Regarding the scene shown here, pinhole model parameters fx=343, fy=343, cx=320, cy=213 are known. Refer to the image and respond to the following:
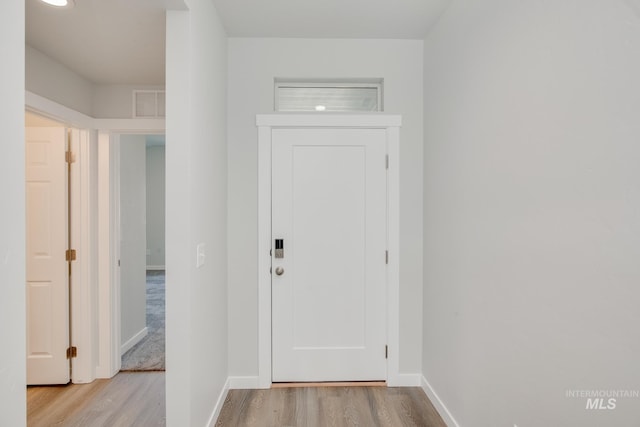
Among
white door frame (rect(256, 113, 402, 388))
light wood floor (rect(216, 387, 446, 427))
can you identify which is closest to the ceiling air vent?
white door frame (rect(256, 113, 402, 388))

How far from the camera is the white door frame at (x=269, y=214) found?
2623 millimetres

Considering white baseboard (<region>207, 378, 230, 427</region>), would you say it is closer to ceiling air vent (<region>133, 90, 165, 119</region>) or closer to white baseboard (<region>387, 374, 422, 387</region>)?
white baseboard (<region>387, 374, 422, 387</region>)

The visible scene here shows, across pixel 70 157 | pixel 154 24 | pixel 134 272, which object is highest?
pixel 154 24

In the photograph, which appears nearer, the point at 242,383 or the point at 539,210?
the point at 539,210

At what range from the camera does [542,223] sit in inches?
53.1

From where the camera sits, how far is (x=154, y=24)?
1.97 metres

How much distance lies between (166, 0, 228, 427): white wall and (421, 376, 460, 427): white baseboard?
148 cm

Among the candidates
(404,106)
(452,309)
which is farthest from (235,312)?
(404,106)

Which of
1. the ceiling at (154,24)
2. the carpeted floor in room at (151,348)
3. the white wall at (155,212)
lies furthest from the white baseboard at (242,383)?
the white wall at (155,212)

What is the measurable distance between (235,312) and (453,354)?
1.56 meters

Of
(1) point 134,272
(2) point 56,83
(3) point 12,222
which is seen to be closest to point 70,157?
(2) point 56,83

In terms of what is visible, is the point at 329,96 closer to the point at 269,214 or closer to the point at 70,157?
the point at 269,214

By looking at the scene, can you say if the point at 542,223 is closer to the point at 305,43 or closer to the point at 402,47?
the point at 402,47

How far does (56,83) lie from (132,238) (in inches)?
62.1
